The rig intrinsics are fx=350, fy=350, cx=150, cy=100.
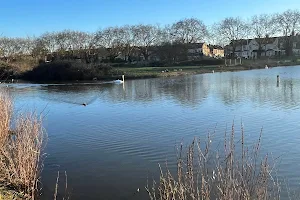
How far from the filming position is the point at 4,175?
8930 mm

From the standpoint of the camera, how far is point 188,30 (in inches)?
3819

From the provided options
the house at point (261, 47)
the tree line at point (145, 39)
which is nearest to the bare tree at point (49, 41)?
the tree line at point (145, 39)

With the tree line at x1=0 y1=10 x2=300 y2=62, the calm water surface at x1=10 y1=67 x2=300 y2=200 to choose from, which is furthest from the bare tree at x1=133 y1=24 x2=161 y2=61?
the calm water surface at x1=10 y1=67 x2=300 y2=200

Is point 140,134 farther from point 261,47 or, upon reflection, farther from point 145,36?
point 261,47

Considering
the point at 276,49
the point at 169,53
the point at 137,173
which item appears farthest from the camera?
the point at 276,49

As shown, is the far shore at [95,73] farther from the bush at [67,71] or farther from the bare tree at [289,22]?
the bare tree at [289,22]

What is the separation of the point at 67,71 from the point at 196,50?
43892 mm

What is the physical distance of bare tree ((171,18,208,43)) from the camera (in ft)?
317

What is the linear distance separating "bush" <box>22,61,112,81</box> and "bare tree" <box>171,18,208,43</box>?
39.6 m

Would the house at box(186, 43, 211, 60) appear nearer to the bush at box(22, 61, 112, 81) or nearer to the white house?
the white house

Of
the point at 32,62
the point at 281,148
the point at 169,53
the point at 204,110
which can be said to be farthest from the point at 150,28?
the point at 281,148

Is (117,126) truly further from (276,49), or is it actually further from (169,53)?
(276,49)

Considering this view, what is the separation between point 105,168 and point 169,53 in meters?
72.5

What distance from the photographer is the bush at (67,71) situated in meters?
61.4
